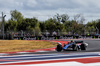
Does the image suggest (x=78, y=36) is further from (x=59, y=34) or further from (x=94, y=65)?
(x=94, y=65)

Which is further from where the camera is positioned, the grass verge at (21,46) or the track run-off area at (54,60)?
the grass verge at (21,46)

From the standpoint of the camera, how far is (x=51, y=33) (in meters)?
36.4

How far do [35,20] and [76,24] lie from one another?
2493cm

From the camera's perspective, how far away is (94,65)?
667cm

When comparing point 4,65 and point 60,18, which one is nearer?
point 4,65

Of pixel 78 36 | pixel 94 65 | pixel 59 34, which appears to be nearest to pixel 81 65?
pixel 94 65

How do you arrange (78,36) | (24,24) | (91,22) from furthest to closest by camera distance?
(91,22) < (24,24) < (78,36)

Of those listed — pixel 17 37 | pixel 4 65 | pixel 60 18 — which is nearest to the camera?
pixel 4 65

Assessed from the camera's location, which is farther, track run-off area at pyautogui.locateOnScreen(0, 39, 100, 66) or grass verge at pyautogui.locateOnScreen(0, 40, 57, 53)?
grass verge at pyautogui.locateOnScreen(0, 40, 57, 53)

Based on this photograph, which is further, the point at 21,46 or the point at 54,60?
the point at 21,46

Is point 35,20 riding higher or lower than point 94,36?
higher

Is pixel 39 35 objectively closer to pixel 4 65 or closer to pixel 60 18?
pixel 4 65

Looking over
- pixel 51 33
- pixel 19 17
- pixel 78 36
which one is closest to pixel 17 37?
pixel 51 33

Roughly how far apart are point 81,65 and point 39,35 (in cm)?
2868
